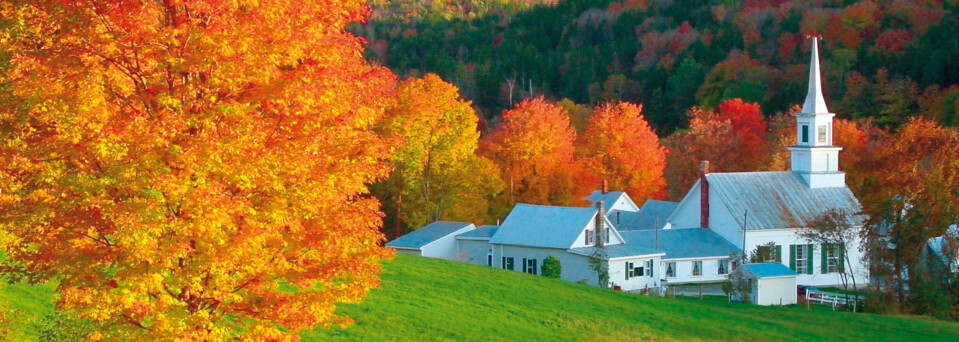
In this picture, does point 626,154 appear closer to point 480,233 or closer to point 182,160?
point 480,233

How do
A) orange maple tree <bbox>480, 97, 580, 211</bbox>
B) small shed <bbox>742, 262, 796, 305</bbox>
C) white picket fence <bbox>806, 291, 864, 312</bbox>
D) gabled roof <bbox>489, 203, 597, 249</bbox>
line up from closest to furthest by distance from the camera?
white picket fence <bbox>806, 291, 864, 312</bbox>
small shed <bbox>742, 262, 796, 305</bbox>
gabled roof <bbox>489, 203, 597, 249</bbox>
orange maple tree <bbox>480, 97, 580, 211</bbox>

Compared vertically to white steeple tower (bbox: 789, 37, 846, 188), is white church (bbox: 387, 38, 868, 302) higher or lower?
lower

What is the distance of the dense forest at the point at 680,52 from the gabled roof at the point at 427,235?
158ft

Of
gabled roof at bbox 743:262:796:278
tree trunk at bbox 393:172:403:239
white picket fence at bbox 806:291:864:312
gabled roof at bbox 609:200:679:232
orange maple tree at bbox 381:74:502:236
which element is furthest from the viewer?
tree trunk at bbox 393:172:403:239

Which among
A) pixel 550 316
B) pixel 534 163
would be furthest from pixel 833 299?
pixel 550 316

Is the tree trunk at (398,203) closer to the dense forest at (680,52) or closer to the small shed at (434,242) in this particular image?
the small shed at (434,242)

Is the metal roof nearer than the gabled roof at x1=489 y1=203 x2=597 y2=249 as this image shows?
No

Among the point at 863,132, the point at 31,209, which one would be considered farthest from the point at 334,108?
A: the point at 863,132

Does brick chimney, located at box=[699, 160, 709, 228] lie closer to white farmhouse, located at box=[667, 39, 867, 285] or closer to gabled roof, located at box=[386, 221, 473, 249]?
white farmhouse, located at box=[667, 39, 867, 285]

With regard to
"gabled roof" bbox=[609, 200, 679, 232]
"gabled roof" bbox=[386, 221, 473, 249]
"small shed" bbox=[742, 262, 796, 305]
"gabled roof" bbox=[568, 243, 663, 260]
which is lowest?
"small shed" bbox=[742, 262, 796, 305]

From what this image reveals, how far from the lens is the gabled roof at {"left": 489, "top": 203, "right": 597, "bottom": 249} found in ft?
176

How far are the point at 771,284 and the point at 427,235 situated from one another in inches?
645

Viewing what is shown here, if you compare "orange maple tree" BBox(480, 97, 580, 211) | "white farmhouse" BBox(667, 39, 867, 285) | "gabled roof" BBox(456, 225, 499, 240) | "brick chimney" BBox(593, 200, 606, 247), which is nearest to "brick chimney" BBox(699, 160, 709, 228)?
"white farmhouse" BBox(667, 39, 867, 285)

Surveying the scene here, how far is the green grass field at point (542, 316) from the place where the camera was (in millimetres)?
27923
